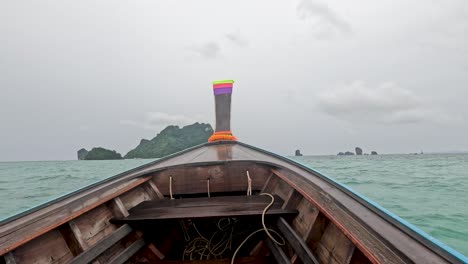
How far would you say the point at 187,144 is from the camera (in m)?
105

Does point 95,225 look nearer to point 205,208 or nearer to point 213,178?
point 205,208

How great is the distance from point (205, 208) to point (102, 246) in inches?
40.6

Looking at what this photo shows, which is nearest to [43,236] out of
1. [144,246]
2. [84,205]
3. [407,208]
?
[84,205]

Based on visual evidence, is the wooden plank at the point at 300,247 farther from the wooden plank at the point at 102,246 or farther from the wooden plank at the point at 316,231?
the wooden plank at the point at 102,246

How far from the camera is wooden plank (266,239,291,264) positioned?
2.26m

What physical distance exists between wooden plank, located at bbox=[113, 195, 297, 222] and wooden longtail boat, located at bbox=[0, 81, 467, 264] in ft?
0.04

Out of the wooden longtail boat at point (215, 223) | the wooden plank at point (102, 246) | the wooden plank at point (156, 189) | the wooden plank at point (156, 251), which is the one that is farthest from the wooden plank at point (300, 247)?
the wooden plank at point (156, 189)

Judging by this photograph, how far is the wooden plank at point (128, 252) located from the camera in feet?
7.69

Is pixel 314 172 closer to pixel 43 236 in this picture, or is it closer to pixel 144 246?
pixel 144 246

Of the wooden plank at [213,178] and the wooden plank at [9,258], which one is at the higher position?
the wooden plank at [213,178]

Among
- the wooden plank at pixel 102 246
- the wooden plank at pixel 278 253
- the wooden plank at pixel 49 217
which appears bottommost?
the wooden plank at pixel 278 253

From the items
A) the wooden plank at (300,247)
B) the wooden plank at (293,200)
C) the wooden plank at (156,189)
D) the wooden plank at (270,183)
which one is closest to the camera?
the wooden plank at (300,247)

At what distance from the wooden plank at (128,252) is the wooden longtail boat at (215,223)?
0.01 m

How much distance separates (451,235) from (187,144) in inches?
3970
